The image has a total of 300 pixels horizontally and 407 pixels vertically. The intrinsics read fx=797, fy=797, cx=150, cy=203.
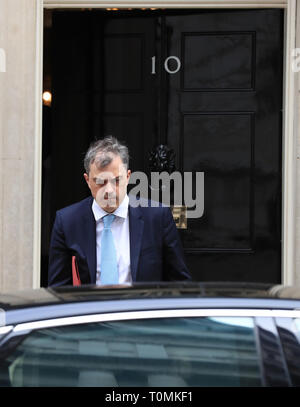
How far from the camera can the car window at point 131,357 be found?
9.35 feet

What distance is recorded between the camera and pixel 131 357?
287cm

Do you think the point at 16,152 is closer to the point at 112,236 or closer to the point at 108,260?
the point at 112,236

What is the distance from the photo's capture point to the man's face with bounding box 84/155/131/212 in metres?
4.77

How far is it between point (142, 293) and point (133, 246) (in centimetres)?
162

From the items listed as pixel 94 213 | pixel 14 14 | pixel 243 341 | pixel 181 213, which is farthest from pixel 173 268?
pixel 14 14

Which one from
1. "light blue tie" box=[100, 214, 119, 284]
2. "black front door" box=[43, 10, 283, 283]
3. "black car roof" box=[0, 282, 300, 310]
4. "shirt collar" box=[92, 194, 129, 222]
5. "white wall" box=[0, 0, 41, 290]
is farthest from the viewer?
"black front door" box=[43, 10, 283, 283]

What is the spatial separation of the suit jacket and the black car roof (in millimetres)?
1290

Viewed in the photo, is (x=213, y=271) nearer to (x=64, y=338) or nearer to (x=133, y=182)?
(x=133, y=182)

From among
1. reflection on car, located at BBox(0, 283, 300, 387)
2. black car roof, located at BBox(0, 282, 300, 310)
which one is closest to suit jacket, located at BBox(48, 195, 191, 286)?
black car roof, located at BBox(0, 282, 300, 310)

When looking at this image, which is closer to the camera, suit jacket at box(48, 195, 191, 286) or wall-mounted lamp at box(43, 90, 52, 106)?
suit jacket at box(48, 195, 191, 286)

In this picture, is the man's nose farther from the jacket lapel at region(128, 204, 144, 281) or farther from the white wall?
the white wall

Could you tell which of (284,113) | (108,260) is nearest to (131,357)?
(108,260)

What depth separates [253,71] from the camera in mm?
7914

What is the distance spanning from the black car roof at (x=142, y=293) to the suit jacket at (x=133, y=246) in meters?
1.29
